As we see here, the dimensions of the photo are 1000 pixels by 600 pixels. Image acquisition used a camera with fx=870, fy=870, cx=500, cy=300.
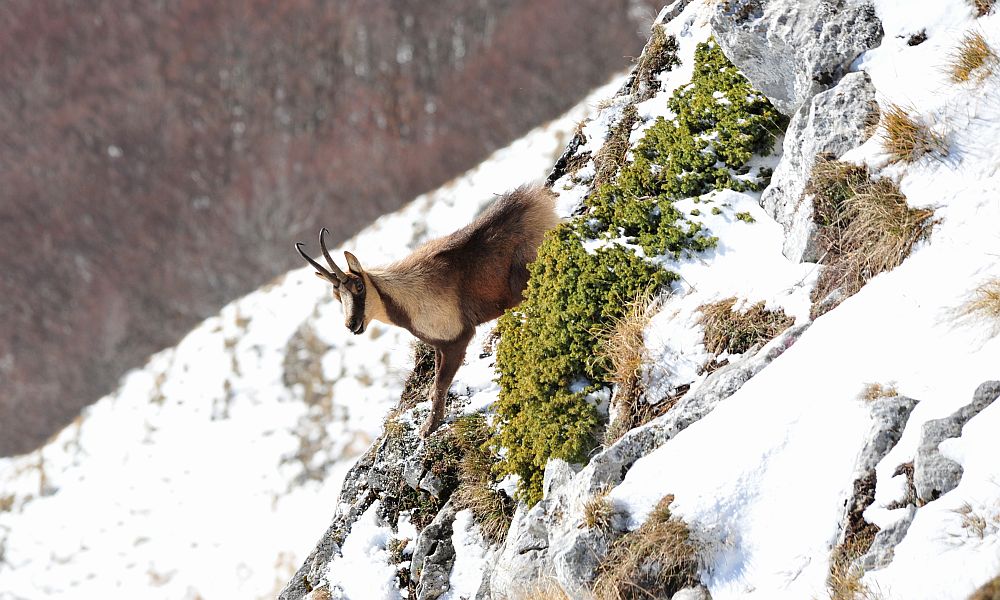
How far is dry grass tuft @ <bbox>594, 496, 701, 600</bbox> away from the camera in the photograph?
4.07 m

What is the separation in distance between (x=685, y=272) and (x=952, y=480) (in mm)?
2966

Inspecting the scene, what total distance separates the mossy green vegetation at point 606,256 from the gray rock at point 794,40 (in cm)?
43

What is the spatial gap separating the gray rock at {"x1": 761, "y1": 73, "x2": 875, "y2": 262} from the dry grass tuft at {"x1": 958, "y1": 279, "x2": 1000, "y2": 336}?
1.40 m

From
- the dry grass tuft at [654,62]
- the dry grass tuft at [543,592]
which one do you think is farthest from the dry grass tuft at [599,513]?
the dry grass tuft at [654,62]

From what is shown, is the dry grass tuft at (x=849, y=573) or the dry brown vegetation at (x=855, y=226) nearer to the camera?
the dry grass tuft at (x=849, y=573)

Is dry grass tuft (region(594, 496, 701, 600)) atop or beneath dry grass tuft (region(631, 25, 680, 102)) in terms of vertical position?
beneath

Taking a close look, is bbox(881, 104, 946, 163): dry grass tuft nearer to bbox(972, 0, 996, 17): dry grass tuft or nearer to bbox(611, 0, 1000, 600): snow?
bbox(611, 0, 1000, 600): snow

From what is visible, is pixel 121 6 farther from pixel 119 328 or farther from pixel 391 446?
pixel 391 446

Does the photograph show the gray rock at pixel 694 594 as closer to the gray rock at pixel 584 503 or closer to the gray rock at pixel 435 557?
the gray rock at pixel 584 503

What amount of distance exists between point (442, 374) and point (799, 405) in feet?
11.8

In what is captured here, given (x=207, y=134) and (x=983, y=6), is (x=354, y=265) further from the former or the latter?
(x=207, y=134)

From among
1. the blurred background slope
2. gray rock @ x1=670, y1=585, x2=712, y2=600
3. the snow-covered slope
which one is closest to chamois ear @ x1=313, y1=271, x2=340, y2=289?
gray rock @ x1=670, y1=585, x2=712, y2=600

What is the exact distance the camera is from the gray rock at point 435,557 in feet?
20.0

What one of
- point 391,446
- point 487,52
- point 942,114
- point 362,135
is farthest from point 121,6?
point 942,114
